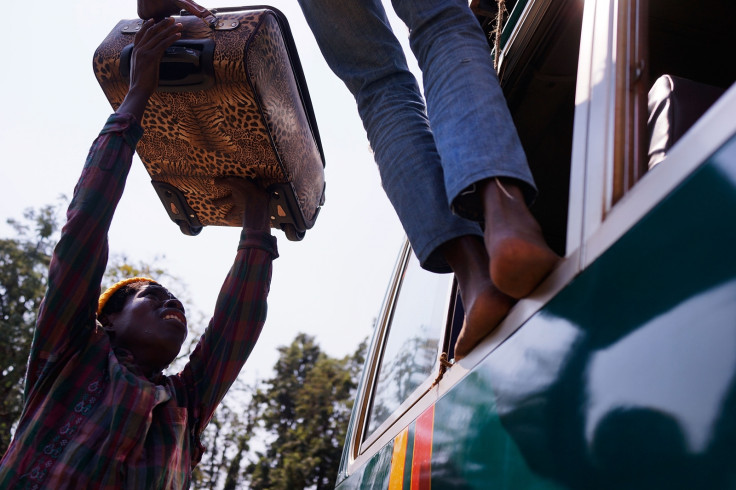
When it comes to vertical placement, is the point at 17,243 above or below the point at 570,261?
above

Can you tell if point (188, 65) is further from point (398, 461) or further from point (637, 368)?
point (637, 368)

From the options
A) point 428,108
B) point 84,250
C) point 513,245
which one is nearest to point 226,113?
point 84,250

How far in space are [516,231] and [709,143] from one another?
37 cm

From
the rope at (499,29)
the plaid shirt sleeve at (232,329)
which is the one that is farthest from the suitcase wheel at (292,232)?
the rope at (499,29)

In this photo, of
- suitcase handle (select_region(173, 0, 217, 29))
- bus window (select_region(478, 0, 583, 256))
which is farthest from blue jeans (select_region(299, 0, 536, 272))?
suitcase handle (select_region(173, 0, 217, 29))

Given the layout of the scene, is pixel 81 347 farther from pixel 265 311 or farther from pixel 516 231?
pixel 516 231

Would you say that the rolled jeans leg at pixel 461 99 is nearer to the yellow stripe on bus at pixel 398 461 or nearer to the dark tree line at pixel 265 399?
the yellow stripe on bus at pixel 398 461

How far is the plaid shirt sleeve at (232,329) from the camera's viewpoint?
7.30 ft

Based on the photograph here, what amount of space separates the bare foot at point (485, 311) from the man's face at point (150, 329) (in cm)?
137

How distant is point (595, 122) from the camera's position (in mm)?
1058

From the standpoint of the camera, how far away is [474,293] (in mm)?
1161

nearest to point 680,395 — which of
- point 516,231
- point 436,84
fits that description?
point 516,231

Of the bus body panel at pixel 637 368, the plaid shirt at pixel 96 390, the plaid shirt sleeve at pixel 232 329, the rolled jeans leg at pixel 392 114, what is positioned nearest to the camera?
the bus body panel at pixel 637 368

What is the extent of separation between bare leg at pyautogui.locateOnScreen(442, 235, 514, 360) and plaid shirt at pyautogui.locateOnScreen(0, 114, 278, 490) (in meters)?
1.02
